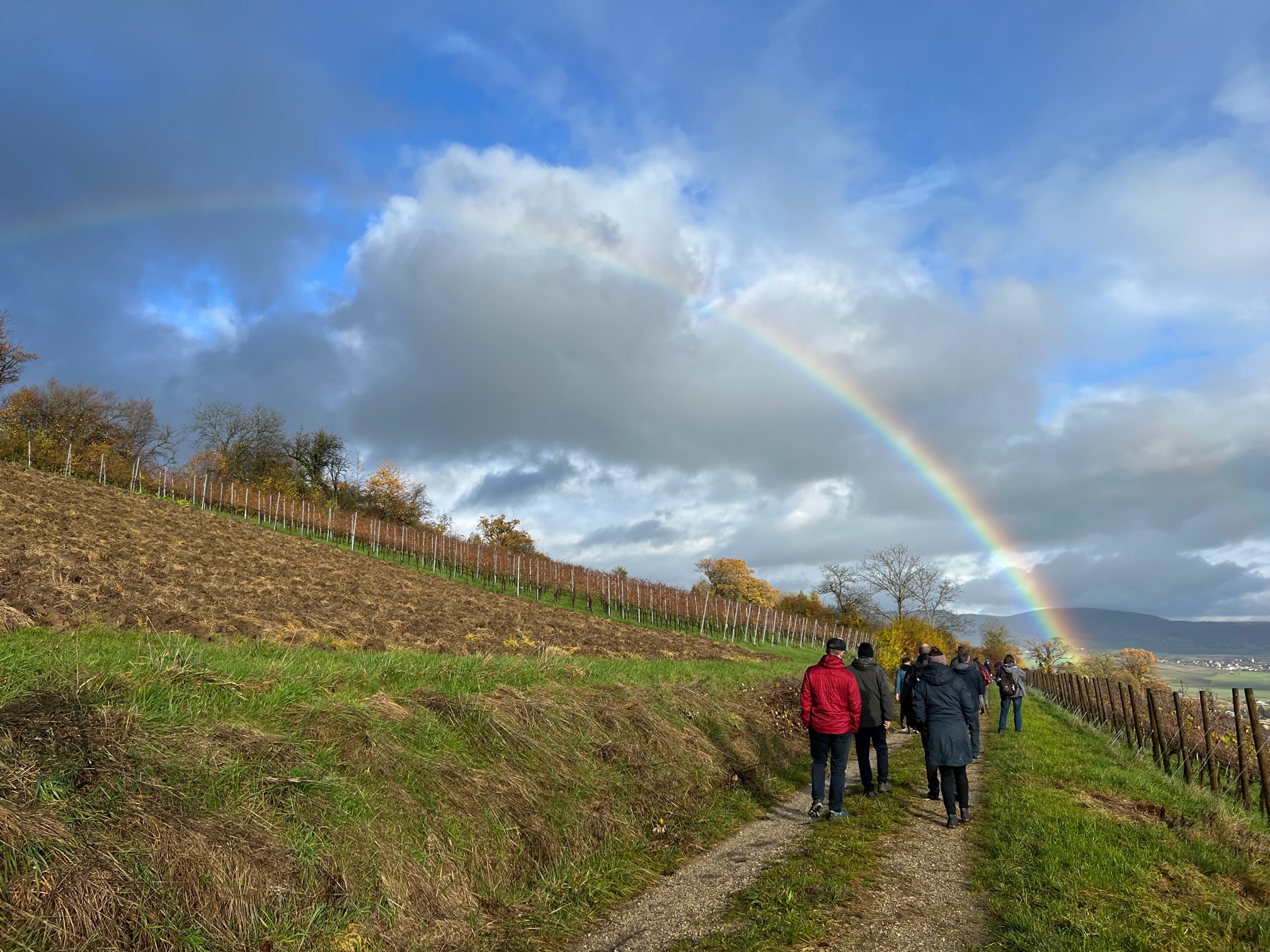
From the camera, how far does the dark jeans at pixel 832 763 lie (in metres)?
9.12

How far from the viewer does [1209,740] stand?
1223 centimetres

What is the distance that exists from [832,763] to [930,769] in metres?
1.84

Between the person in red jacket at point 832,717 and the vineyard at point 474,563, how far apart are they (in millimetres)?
35045

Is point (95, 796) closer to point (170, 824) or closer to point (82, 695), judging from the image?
→ point (170, 824)

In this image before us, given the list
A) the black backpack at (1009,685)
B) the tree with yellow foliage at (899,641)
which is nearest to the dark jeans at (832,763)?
the black backpack at (1009,685)

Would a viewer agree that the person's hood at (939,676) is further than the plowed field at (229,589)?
No

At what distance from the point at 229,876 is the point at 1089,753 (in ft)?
51.4

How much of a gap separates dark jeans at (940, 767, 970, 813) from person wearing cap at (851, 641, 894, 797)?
1361mm

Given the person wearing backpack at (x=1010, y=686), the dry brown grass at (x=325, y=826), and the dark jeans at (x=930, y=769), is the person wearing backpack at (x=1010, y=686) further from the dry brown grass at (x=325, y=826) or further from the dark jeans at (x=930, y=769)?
the dry brown grass at (x=325, y=826)

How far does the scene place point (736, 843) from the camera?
26.9ft

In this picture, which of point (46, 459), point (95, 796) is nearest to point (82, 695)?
point (95, 796)

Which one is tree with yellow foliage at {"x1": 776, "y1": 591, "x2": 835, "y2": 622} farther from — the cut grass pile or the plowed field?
the cut grass pile

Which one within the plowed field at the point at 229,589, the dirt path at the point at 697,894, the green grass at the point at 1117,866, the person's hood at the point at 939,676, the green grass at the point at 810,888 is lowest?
the dirt path at the point at 697,894

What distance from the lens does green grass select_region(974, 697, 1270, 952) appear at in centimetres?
535
